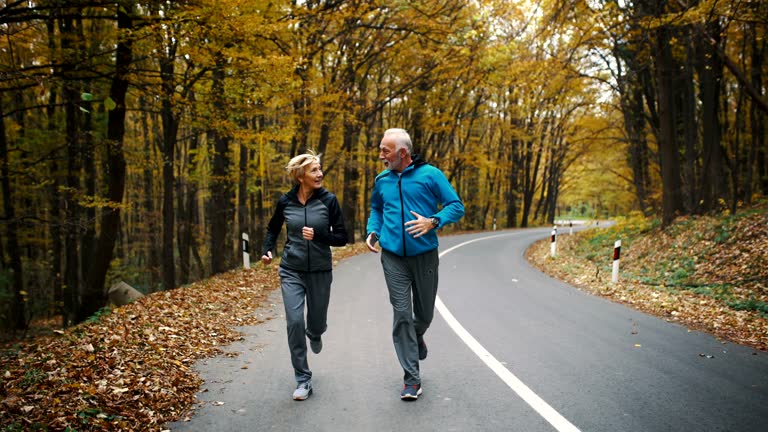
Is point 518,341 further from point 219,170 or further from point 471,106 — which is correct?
point 471,106

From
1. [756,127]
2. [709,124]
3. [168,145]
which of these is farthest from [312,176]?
[756,127]

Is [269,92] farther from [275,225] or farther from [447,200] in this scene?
[447,200]

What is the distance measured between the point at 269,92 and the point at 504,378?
9575 millimetres

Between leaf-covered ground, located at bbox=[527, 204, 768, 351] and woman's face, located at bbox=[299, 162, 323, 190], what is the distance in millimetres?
5513

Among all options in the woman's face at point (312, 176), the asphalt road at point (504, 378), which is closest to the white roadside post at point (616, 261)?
the asphalt road at point (504, 378)

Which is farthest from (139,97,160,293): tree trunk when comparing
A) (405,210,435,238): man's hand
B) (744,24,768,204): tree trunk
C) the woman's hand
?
(744,24,768,204): tree trunk

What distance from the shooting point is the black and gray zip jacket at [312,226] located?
169 inches

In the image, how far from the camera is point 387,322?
6840 mm

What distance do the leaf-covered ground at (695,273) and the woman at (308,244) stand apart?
5216mm

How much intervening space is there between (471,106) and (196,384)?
27016 mm

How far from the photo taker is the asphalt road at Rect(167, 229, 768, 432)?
3.53m

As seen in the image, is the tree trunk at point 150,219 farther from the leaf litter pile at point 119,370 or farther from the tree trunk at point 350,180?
the leaf litter pile at point 119,370

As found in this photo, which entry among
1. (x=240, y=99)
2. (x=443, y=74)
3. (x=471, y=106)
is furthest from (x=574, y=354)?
(x=471, y=106)

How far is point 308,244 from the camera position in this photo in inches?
170
